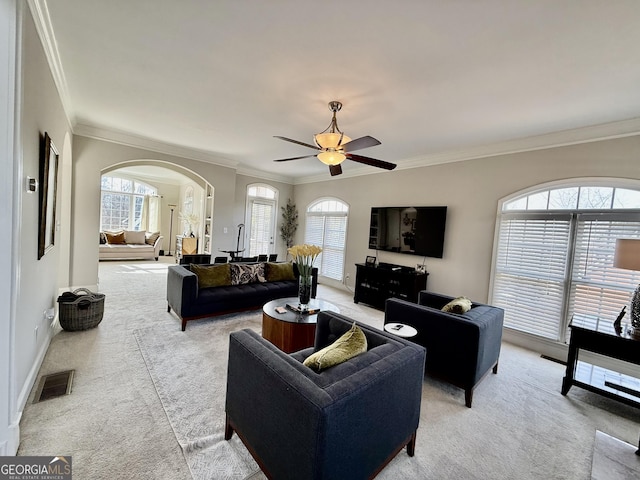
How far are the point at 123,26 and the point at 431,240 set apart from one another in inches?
180

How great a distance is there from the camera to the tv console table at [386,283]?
4.55m

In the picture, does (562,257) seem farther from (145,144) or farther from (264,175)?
(145,144)

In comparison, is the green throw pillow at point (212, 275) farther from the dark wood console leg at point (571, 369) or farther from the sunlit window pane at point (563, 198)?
the sunlit window pane at point (563, 198)

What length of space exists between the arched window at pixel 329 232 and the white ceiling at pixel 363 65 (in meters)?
2.74

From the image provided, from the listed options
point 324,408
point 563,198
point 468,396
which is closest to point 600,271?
point 563,198

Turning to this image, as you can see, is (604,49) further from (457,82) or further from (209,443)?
(209,443)

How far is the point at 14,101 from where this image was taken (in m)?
1.50

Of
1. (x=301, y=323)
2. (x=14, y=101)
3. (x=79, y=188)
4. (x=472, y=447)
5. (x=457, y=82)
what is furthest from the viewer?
(x=79, y=188)

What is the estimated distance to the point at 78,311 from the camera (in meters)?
3.17

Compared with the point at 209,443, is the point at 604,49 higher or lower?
higher

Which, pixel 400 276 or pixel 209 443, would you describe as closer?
pixel 209 443

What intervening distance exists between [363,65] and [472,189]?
290 centimetres

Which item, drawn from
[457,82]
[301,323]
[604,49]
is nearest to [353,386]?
[301,323]
